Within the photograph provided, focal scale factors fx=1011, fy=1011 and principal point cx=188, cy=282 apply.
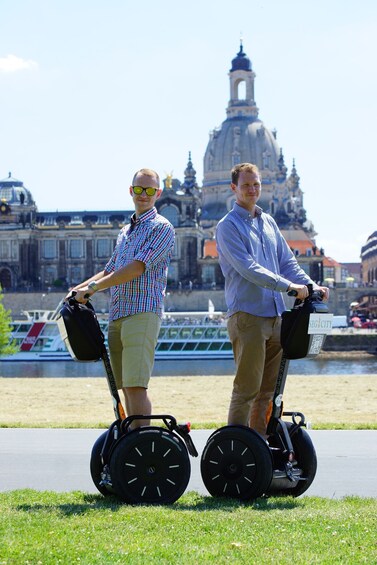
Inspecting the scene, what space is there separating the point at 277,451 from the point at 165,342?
52458 mm

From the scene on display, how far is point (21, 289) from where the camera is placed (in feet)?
300

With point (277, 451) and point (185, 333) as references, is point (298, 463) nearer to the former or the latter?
point (277, 451)

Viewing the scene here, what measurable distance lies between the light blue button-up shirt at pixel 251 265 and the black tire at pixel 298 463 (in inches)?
28.9

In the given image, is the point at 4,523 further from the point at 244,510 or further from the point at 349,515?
the point at 349,515

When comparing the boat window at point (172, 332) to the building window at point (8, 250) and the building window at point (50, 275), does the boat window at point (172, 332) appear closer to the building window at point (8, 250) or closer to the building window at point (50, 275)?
the building window at point (50, 275)

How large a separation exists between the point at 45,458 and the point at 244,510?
6.80 feet

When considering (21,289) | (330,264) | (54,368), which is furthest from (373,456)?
(330,264)

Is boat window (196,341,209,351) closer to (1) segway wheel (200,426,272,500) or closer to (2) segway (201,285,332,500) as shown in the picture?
(2) segway (201,285,332,500)

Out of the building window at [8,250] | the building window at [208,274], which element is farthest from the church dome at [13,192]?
the building window at [208,274]

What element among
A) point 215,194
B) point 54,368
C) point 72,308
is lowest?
point 54,368

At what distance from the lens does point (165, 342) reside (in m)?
58.3

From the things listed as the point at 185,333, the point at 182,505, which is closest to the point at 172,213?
the point at 185,333

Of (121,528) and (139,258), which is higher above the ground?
(139,258)

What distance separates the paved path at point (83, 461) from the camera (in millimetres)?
6062
